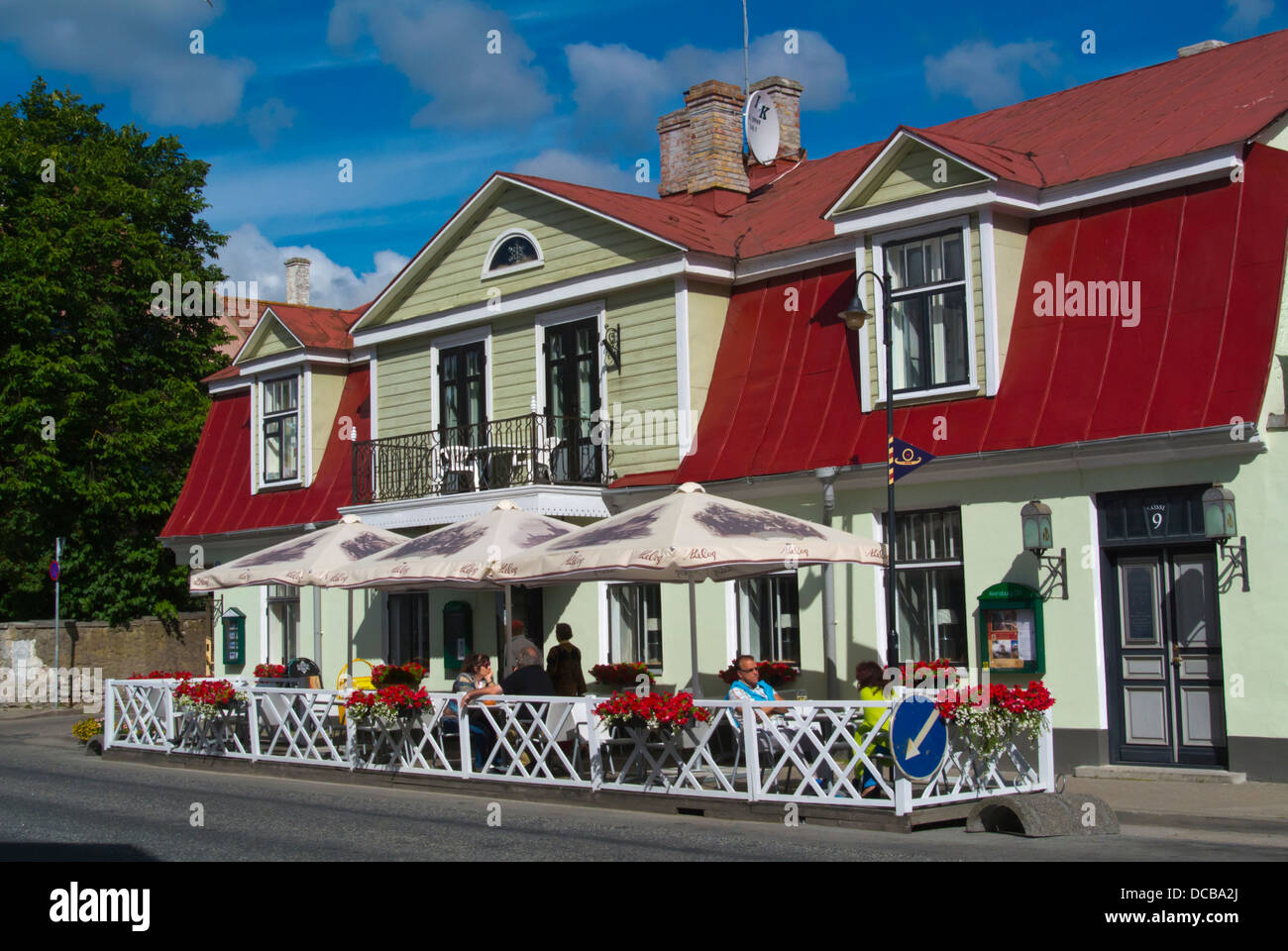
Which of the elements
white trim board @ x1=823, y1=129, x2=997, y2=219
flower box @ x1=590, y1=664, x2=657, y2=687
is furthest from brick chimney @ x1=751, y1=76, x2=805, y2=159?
flower box @ x1=590, y1=664, x2=657, y2=687

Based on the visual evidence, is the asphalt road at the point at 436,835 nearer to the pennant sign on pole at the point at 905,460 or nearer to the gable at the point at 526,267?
the pennant sign on pole at the point at 905,460

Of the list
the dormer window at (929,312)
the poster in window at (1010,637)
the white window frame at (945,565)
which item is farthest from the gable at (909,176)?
the poster in window at (1010,637)

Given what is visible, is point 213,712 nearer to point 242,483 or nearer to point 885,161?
point 242,483

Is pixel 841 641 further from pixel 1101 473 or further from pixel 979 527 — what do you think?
pixel 1101 473

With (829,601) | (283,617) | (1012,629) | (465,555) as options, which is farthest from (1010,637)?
(283,617)

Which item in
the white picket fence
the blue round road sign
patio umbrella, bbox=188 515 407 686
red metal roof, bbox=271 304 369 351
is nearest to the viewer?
the blue round road sign

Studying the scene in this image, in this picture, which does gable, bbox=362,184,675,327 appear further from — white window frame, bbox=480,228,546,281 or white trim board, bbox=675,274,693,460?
white trim board, bbox=675,274,693,460

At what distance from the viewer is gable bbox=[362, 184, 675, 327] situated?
18844 mm

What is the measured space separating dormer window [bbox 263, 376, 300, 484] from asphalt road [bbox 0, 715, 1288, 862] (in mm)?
10505

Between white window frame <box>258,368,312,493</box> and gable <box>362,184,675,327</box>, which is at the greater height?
gable <box>362,184,675,327</box>

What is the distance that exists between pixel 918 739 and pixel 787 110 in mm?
14697

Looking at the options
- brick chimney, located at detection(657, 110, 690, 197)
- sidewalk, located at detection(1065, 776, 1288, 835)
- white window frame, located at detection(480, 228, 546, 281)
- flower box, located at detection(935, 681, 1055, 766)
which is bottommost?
sidewalk, located at detection(1065, 776, 1288, 835)

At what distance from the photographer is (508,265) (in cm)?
2028
